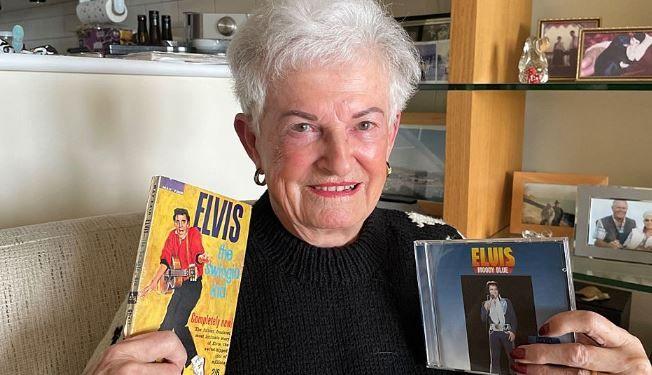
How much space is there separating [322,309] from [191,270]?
0.25m

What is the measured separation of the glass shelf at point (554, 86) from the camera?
3.73ft

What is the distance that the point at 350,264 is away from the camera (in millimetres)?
893

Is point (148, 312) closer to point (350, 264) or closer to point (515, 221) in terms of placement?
point (350, 264)

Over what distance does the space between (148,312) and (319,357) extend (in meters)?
0.29

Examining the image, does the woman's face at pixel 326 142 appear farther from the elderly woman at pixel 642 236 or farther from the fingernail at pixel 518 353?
the elderly woman at pixel 642 236

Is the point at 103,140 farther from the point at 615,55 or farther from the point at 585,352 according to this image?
the point at 615,55

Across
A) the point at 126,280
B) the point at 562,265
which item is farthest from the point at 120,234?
the point at 562,265

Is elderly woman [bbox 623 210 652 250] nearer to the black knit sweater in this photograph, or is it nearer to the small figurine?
the small figurine

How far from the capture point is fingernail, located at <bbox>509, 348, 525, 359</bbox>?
73 centimetres

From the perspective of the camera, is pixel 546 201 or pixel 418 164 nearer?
pixel 546 201

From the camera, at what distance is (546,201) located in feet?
4.47

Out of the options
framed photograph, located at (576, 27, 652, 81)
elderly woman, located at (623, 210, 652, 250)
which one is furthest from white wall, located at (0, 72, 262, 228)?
elderly woman, located at (623, 210, 652, 250)

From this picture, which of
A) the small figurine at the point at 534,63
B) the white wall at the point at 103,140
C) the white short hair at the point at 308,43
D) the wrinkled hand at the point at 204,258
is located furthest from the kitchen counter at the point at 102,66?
the small figurine at the point at 534,63

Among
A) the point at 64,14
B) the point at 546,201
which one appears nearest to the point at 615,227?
the point at 546,201
